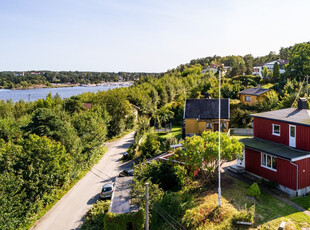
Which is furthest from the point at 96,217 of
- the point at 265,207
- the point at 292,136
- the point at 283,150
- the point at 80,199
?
the point at 292,136

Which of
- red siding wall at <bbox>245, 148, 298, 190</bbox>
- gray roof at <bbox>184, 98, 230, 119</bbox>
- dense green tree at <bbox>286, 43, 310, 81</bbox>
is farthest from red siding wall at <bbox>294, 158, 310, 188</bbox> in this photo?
dense green tree at <bbox>286, 43, 310, 81</bbox>

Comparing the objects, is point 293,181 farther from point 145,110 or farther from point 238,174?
point 145,110

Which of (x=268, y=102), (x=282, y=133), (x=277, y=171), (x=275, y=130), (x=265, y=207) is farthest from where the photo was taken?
(x=268, y=102)

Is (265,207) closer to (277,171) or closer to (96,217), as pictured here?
(277,171)

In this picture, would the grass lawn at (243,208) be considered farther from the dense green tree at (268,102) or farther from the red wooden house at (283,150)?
the dense green tree at (268,102)

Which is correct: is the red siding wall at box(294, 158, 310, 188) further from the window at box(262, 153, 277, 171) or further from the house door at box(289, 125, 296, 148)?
the house door at box(289, 125, 296, 148)

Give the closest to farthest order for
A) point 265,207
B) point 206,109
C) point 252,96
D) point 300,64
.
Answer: point 265,207
point 206,109
point 252,96
point 300,64

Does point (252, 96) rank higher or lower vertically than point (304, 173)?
higher

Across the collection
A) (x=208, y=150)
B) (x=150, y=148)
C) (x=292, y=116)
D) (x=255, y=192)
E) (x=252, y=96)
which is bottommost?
(x=150, y=148)

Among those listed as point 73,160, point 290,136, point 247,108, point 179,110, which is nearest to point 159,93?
point 179,110
